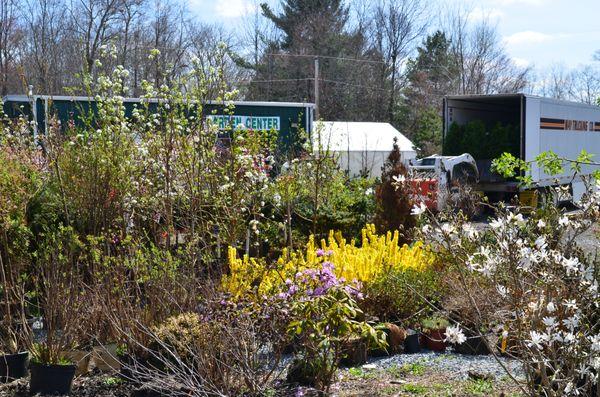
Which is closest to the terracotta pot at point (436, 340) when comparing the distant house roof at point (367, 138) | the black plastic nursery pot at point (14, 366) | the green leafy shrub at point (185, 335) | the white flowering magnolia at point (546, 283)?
the white flowering magnolia at point (546, 283)

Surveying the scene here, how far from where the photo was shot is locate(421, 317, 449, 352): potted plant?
728 centimetres

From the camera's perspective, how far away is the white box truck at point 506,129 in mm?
21203

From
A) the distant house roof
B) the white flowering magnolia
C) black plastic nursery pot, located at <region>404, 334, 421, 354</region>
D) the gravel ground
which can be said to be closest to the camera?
the white flowering magnolia

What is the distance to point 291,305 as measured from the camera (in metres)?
5.55

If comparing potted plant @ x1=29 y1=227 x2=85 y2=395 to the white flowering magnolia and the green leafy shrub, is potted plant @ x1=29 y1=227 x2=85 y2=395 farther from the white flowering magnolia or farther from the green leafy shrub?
the white flowering magnolia

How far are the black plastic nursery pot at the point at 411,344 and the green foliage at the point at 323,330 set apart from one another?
1730mm

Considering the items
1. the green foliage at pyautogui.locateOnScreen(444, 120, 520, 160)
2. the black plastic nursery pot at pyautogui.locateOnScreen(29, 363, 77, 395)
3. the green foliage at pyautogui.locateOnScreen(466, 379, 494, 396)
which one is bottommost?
the green foliage at pyautogui.locateOnScreen(466, 379, 494, 396)

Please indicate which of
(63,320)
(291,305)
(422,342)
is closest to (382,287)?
(422,342)

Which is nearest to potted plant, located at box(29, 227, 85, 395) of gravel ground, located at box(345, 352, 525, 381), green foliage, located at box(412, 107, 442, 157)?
gravel ground, located at box(345, 352, 525, 381)

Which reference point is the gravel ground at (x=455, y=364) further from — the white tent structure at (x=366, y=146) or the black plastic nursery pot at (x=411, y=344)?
the white tent structure at (x=366, y=146)

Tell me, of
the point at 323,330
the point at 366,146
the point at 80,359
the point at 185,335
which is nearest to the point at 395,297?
the point at 323,330

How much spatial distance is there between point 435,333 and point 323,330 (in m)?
2.20

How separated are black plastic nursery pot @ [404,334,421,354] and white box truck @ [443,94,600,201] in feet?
46.5

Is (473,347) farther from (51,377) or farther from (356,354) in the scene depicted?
(51,377)
